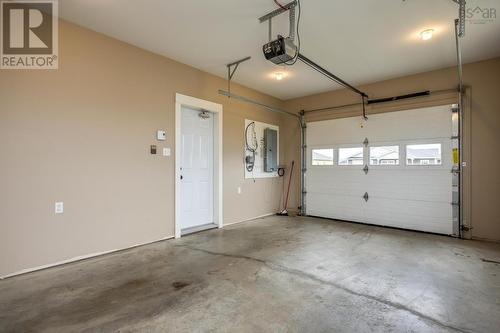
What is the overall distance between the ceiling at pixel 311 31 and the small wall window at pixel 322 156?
192 cm

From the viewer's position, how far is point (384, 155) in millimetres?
5215

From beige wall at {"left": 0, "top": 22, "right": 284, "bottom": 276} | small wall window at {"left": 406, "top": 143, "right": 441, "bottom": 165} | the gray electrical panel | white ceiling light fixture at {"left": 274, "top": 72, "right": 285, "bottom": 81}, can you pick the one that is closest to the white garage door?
small wall window at {"left": 406, "top": 143, "right": 441, "bottom": 165}

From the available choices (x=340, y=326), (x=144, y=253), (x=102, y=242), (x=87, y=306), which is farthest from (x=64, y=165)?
(x=340, y=326)

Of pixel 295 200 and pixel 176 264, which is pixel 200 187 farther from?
pixel 295 200

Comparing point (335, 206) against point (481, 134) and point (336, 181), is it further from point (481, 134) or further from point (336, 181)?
point (481, 134)

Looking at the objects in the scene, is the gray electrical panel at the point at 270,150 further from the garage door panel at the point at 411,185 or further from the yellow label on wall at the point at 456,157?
the yellow label on wall at the point at 456,157

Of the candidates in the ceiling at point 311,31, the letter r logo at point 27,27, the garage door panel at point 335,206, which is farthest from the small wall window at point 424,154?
the letter r logo at point 27,27

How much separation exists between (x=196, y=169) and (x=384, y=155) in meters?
3.85

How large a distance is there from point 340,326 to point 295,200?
469 cm

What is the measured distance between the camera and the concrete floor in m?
1.94

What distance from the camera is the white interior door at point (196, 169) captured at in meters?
4.60

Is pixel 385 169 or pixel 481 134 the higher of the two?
pixel 481 134

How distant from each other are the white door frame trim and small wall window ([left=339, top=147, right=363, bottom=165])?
2.79 m

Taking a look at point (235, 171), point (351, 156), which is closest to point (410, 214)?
point (351, 156)
